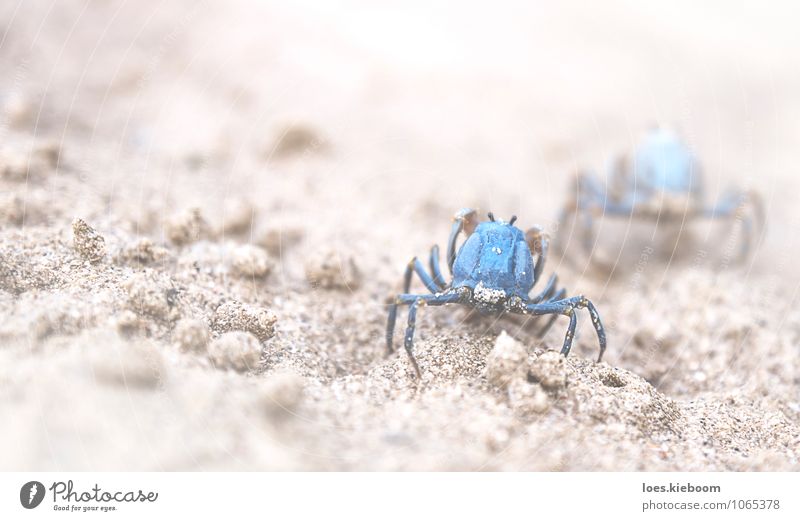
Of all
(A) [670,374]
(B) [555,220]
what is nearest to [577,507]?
(A) [670,374]

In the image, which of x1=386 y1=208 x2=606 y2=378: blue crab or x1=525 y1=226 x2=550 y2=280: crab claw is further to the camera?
x1=525 y1=226 x2=550 y2=280: crab claw

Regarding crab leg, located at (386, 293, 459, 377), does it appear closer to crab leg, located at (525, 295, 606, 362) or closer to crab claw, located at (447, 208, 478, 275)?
crab claw, located at (447, 208, 478, 275)

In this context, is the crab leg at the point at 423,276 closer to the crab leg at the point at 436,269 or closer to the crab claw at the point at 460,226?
the crab leg at the point at 436,269

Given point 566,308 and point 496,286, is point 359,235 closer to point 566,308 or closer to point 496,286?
point 496,286

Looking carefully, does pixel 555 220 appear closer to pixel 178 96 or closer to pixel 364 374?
pixel 364 374

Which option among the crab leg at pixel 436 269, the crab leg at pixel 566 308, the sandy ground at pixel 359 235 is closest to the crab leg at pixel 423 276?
the crab leg at pixel 436 269

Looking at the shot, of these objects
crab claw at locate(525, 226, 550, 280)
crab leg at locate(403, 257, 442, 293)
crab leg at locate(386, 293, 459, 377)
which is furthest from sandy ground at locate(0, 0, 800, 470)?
crab claw at locate(525, 226, 550, 280)
